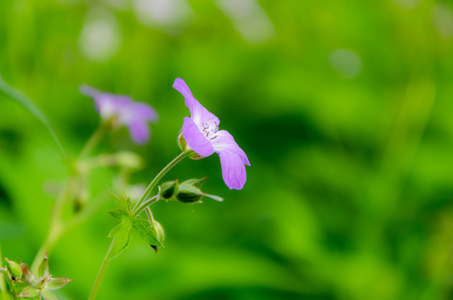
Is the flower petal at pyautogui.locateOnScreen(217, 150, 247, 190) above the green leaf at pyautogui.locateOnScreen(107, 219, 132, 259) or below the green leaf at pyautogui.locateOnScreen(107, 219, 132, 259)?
above

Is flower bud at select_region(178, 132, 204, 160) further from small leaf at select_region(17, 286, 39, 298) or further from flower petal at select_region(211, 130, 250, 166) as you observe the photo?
small leaf at select_region(17, 286, 39, 298)

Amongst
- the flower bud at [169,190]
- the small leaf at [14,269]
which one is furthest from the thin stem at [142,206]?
the small leaf at [14,269]

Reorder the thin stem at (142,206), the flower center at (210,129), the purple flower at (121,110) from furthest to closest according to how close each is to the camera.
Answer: the purple flower at (121,110) < the flower center at (210,129) < the thin stem at (142,206)

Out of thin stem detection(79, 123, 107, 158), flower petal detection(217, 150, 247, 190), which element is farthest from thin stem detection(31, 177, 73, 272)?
flower petal detection(217, 150, 247, 190)

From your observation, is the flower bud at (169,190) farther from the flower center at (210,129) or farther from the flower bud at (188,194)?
the flower center at (210,129)

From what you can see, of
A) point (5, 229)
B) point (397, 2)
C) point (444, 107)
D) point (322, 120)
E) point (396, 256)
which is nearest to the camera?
point (5, 229)

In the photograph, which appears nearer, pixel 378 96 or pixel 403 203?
pixel 403 203

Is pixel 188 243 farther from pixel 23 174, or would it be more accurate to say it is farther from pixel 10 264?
pixel 10 264

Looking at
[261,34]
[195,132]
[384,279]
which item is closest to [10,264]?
[195,132]
